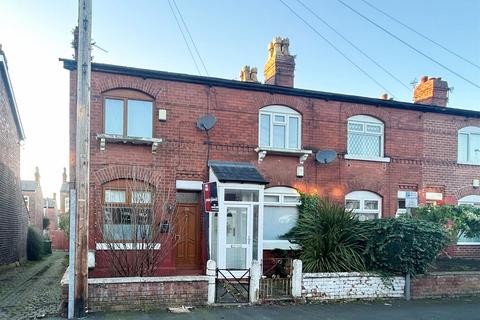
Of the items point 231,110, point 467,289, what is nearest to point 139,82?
point 231,110

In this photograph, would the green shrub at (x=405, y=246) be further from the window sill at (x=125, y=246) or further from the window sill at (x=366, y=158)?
the window sill at (x=125, y=246)

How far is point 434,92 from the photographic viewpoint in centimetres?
1542

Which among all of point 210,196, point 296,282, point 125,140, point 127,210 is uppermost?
point 125,140

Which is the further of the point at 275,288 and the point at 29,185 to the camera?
the point at 29,185

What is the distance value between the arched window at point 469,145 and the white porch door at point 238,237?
870 cm

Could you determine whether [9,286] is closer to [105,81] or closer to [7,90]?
[105,81]

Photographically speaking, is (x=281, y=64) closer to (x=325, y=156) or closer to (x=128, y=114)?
(x=325, y=156)

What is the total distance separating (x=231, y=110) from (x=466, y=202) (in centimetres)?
907

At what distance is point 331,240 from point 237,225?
100 inches

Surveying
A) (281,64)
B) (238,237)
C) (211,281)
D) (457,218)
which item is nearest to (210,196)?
(238,237)

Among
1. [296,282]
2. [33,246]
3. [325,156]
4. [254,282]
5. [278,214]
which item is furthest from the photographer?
[33,246]

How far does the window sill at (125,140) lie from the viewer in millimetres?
11008

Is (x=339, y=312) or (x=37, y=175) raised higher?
(x=37, y=175)

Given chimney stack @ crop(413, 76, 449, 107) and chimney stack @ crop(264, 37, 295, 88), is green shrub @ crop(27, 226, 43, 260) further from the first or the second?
chimney stack @ crop(413, 76, 449, 107)
